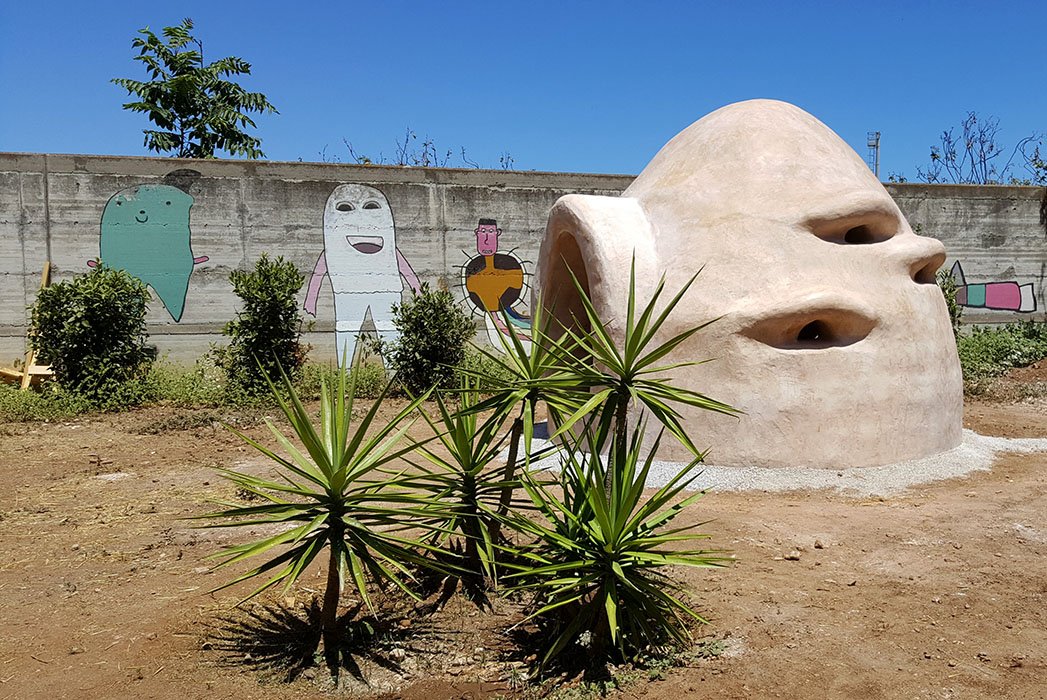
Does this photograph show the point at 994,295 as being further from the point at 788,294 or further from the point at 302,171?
the point at 302,171

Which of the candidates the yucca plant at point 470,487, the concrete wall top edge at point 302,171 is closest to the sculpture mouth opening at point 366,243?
the concrete wall top edge at point 302,171

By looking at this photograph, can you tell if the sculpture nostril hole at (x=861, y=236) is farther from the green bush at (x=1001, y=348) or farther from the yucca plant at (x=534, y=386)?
the green bush at (x=1001, y=348)

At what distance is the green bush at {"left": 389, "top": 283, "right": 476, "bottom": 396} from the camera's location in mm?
11492

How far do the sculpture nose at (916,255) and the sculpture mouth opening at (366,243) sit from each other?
7.97m

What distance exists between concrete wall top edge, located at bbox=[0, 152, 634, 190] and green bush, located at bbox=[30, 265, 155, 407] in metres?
1.93

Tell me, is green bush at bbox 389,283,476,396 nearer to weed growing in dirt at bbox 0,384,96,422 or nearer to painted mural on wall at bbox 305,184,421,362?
painted mural on wall at bbox 305,184,421,362

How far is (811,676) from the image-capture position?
10.8 ft

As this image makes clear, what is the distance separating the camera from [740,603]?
4039 mm

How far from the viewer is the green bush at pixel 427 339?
37.7ft

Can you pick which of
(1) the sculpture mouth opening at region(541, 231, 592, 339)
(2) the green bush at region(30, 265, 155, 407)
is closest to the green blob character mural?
(2) the green bush at region(30, 265, 155, 407)

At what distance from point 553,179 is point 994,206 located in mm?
8601

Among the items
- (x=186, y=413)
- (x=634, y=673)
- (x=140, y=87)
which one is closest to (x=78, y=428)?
(x=186, y=413)

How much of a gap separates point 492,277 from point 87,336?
5977 millimetres

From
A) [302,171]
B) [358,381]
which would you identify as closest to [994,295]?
[358,381]
